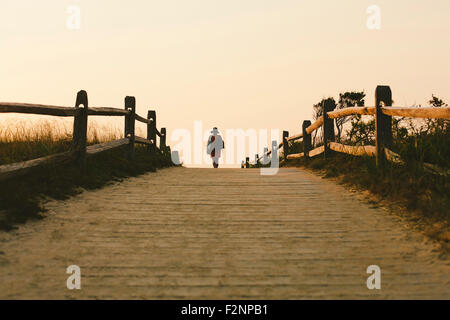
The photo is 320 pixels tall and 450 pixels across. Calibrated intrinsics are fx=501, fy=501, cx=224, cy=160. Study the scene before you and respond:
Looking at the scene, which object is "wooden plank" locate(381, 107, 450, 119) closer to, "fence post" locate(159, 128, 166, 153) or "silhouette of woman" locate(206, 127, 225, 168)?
"fence post" locate(159, 128, 166, 153)

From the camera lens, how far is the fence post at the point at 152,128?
14867 millimetres

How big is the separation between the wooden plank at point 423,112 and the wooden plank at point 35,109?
4975 millimetres

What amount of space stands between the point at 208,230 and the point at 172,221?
1.81 feet

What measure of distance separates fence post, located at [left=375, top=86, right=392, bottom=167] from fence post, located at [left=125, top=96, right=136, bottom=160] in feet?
18.8

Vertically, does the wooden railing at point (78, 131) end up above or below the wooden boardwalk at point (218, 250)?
above

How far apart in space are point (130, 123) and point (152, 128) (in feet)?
11.2

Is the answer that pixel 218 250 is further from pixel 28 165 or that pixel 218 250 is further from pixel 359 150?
pixel 359 150

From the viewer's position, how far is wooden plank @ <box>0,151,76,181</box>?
6018mm


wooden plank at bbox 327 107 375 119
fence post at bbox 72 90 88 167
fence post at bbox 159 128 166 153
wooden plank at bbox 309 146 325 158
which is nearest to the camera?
fence post at bbox 72 90 88 167

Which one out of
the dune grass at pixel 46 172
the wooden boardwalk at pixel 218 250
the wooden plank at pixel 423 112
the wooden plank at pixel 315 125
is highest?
the wooden plank at pixel 315 125

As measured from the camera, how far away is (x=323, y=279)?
162 inches

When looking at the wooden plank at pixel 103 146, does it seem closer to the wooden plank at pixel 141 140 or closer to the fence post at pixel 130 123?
the fence post at pixel 130 123

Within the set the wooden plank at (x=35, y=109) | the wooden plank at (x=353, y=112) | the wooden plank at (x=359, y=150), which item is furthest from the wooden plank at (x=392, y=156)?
the wooden plank at (x=35, y=109)

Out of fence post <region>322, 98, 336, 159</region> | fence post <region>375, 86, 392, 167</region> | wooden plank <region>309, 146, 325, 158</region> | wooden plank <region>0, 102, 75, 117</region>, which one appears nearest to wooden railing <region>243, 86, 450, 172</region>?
fence post <region>375, 86, 392, 167</region>
